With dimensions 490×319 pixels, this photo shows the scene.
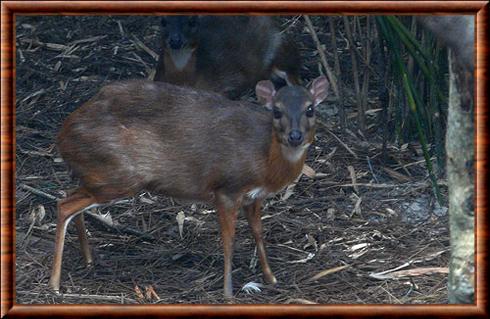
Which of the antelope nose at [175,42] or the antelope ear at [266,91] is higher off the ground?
the antelope ear at [266,91]

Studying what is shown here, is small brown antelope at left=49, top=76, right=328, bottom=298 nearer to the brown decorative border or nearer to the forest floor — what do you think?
the forest floor

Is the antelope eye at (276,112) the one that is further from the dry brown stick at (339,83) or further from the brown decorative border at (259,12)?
the dry brown stick at (339,83)

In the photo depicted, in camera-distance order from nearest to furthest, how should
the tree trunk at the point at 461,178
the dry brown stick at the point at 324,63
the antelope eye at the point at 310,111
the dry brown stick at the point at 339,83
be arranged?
the tree trunk at the point at 461,178 < the antelope eye at the point at 310,111 < the dry brown stick at the point at 339,83 < the dry brown stick at the point at 324,63

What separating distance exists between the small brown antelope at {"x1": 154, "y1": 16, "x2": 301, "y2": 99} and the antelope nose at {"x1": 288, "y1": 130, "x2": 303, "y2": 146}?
3.16 meters

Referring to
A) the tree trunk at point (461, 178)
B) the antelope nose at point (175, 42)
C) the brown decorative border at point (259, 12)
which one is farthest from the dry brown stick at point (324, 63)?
the brown decorative border at point (259, 12)

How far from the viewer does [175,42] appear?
9.66m

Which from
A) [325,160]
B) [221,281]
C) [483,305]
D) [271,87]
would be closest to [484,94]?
[483,305]

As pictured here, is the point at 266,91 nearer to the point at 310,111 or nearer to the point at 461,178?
the point at 310,111

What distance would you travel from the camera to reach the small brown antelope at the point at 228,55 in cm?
993

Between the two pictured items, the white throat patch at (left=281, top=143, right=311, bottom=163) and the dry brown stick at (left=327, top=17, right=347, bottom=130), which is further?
the dry brown stick at (left=327, top=17, right=347, bottom=130)

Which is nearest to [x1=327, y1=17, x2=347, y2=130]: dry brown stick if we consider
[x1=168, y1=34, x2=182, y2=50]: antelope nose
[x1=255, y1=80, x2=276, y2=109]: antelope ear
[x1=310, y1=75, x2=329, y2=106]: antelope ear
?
[x1=168, y1=34, x2=182, y2=50]: antelope nose

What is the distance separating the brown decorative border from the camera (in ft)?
17.2

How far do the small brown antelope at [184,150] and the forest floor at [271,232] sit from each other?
0.25 m

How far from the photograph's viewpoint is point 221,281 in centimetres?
726
